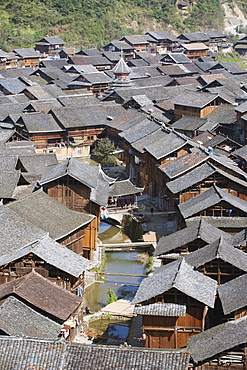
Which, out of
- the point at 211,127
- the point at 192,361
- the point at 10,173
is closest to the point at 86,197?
the point at 10,173

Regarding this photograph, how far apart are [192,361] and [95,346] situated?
3682 mm

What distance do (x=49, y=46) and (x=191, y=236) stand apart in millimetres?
72343

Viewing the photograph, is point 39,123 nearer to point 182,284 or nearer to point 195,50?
point 182,284

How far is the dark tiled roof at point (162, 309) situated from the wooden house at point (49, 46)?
76995 millimetres

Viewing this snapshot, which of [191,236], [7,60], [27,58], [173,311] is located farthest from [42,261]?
[27,58]

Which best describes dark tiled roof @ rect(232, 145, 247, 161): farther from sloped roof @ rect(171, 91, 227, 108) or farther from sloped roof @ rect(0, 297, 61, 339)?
sloped roof @ rect(0, 297, 61, 339)

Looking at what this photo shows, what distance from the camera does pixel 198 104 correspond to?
53031mm

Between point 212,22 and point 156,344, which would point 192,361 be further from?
point 212,22

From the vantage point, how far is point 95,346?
16.9m

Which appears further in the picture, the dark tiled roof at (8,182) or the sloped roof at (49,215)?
the dark tiled roof at (8,182)

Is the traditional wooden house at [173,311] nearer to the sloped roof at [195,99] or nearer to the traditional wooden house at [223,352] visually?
the traditional wooden house at [223,352]

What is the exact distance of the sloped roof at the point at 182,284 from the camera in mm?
20891

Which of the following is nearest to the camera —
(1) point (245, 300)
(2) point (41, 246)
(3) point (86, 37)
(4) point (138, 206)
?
(1) point (245, 300)

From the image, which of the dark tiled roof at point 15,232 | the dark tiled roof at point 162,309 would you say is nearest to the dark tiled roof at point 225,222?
the dark tiled roof at point 15,232
